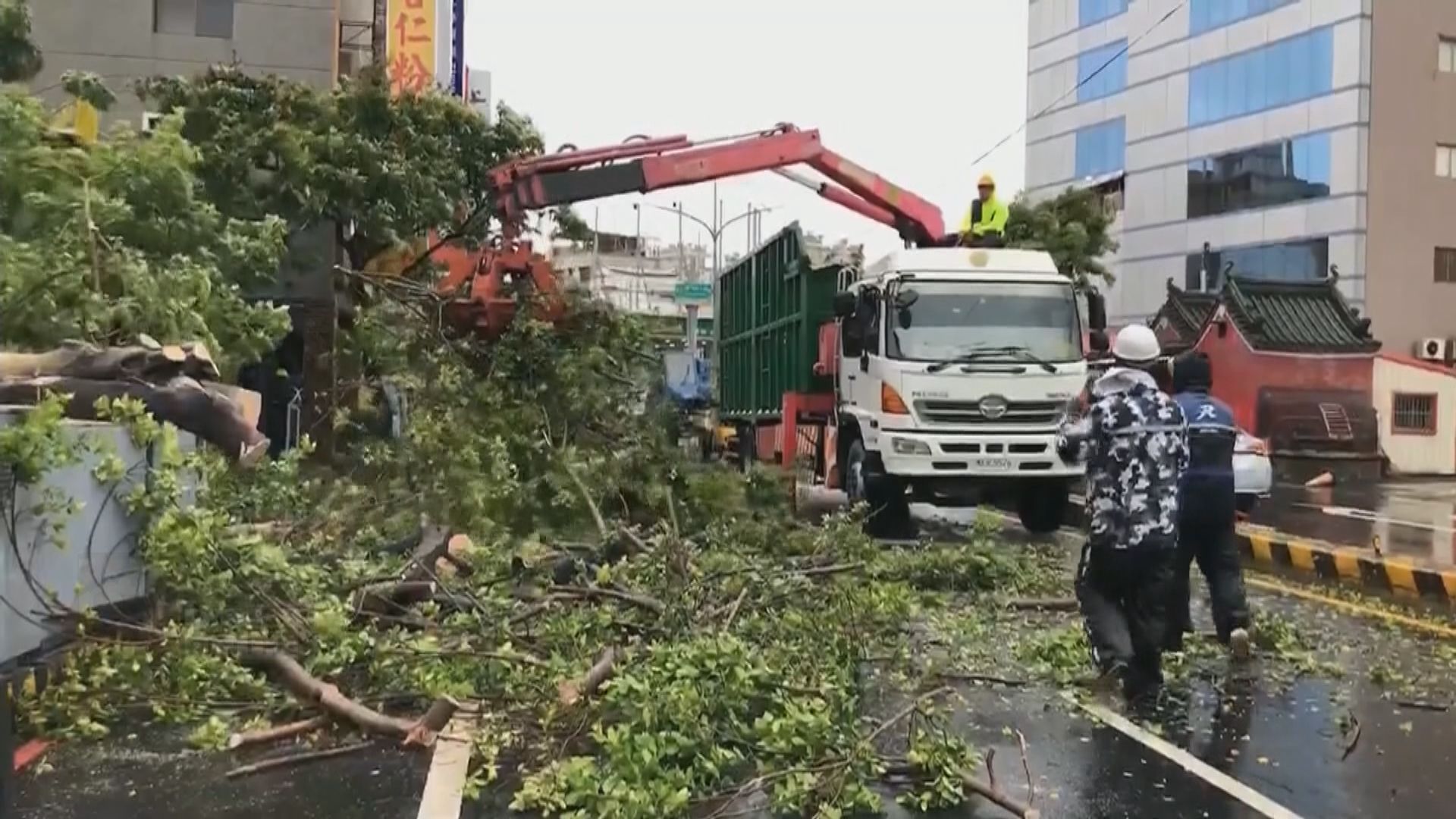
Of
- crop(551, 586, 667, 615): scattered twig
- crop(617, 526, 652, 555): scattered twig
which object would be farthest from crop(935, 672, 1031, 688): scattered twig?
crop(617, 526, 652, 555): scattered twig

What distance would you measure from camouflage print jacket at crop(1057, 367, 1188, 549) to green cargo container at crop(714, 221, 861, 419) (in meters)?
7.63

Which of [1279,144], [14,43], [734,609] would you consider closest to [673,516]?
[734,609]

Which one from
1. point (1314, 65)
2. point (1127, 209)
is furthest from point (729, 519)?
point (1127, 209)

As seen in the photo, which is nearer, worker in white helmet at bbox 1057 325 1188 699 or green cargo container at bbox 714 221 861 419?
worker in white helmet at bbox 1057 325 1188 699

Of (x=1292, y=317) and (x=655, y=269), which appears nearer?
(x=1292, y=317)

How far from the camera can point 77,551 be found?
620cm

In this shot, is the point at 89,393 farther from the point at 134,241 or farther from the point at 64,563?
the point at 134,241

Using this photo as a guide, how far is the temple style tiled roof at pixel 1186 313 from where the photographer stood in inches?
965

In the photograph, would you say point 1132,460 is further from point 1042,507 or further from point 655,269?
point 655,269

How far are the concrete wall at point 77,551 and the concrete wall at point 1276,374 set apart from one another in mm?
18442

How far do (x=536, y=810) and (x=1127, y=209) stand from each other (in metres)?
38.9

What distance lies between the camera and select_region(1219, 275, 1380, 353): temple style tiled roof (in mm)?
22094

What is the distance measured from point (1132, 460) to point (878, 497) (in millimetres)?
6533

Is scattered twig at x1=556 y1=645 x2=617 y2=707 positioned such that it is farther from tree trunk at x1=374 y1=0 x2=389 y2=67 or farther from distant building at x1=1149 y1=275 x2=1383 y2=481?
tree trunk at x1=374 y1=0 x2=389 y2=67
